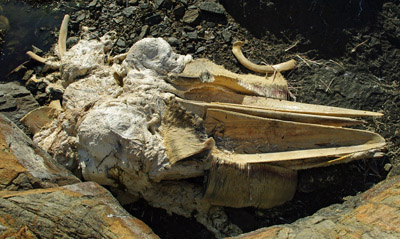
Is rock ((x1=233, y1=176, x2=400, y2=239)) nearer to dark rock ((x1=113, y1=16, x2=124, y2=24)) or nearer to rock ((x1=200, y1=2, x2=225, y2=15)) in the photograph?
rock ((x1=200, y1=2, x2=225, y2=15))

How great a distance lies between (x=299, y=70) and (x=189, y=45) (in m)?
1.28

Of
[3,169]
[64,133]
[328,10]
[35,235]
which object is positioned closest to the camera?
[35,235]

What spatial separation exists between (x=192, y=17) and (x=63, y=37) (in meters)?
1.56

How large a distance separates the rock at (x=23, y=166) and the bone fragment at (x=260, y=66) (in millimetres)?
2204

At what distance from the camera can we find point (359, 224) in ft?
8.18

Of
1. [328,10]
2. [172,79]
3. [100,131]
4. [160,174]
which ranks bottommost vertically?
[160,174]

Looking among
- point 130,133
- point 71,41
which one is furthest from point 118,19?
point 130,133

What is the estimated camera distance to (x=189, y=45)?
4398mm

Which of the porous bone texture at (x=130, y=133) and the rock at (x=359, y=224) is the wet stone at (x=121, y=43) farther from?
the rock at (x=359, y=224)

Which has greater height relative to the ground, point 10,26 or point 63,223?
point 10,26

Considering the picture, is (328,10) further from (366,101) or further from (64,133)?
(64,133)

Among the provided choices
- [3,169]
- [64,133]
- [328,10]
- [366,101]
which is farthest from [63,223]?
[328,10]

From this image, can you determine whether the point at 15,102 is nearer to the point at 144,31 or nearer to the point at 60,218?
the point at 144,31

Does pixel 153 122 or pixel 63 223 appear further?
pixel 153 122
